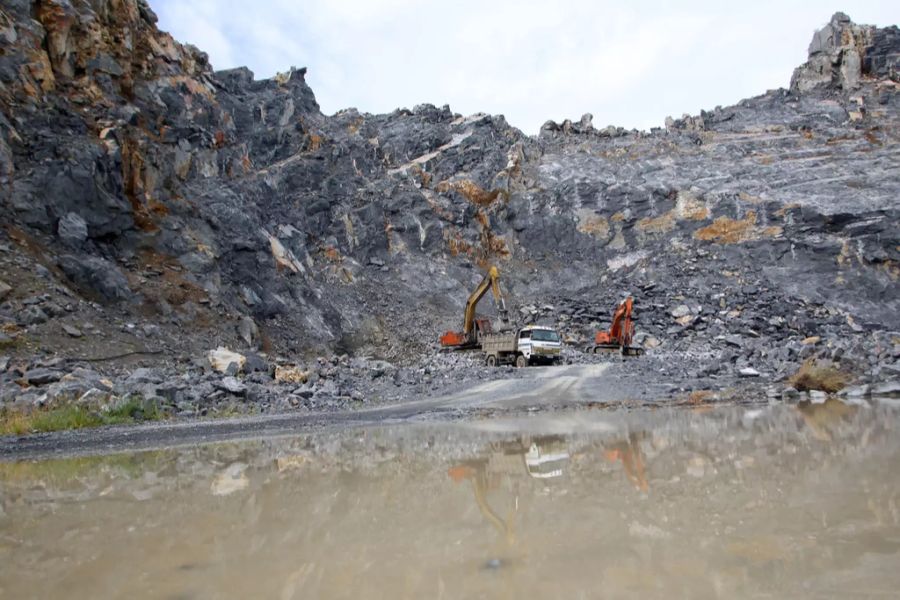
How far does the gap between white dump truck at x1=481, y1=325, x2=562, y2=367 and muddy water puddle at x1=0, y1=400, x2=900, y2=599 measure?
1664 cm

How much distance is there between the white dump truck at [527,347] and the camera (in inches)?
965

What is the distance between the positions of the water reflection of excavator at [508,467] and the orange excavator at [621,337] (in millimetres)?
20669

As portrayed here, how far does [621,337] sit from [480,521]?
24873mm

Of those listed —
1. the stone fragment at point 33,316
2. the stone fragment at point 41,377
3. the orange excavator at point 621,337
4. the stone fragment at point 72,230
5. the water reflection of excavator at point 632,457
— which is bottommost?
the orange excavator at point 621,337

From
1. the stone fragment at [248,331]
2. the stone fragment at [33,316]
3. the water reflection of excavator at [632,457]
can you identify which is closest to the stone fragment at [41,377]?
the stone fragment at [33,316]

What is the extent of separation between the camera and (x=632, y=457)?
635 cm

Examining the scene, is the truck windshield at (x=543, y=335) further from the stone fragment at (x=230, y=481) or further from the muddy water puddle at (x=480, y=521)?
the stone fragment at (x=230, y=481)

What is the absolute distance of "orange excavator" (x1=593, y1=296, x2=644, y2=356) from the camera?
27.7 metres

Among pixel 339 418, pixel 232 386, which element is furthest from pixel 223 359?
pixel 339 418

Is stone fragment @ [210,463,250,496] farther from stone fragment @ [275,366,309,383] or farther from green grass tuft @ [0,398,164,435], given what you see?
stone fragment @ [275,366,309,383]

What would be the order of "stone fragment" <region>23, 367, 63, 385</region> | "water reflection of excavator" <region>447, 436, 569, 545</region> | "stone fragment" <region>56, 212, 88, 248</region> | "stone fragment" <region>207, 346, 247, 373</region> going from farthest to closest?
"stone fragment" <region>56, 212, 88, 248</region> < "stone fragment" <region>207, 346, 247, 373</region> < "stone fragment" <region>23, 367, 63, 385</region> < "water reflection of excavator" <region>447, 436, 569, 545</region>

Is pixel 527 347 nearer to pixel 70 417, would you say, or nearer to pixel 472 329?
pixel 472 329

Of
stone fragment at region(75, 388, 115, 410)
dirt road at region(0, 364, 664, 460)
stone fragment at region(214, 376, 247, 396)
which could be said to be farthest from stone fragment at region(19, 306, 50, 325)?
dirt road at region(0, 364, 664, 460)

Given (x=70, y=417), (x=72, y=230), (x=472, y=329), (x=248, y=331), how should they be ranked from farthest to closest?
(x=472, y=329)
(x=248, y=331)
(x=72, y=230)
(x=70, y=417)
